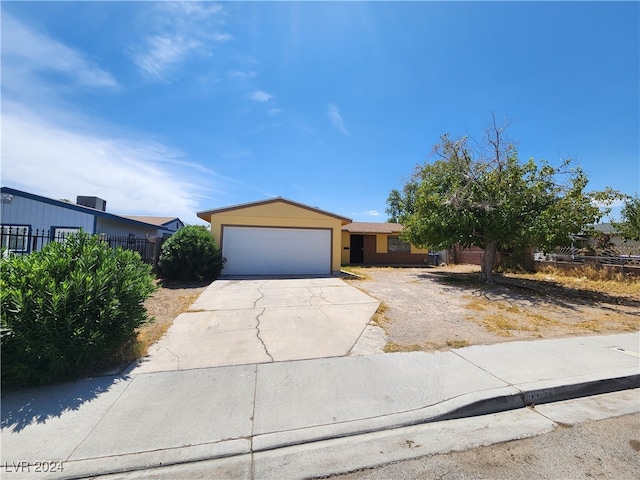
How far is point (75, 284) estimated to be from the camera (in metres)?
3.62

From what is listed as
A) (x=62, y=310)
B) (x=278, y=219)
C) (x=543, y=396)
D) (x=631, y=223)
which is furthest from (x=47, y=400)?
(x=631, y=223)

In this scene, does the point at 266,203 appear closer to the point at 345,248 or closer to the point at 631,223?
the point at 345,248

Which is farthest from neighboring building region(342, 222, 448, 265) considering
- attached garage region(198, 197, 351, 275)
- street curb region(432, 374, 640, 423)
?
street curb region(432, 374, 640, 423)

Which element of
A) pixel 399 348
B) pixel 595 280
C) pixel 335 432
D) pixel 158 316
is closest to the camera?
pixel 335 432

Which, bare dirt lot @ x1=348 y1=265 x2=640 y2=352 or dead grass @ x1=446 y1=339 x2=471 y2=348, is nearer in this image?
dead grass @ x1=446 y1=339 x2=471 y2=348

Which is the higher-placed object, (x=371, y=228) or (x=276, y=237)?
(x=371, y=228)

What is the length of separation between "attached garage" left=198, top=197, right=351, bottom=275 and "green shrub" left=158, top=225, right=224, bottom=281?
161cm

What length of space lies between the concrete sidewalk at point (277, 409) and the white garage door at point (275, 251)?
33.9 feet

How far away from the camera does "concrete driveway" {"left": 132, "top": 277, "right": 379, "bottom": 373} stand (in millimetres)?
4461

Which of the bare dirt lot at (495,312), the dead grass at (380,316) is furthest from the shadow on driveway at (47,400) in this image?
the dead grass at (380,316)

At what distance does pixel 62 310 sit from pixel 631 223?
979 inches

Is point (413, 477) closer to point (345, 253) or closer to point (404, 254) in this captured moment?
→ point (345, 253)

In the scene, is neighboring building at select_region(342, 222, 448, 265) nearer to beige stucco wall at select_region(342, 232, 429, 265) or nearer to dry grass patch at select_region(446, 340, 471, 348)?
beige stucco wall at select_region(342, 232, 429, 265)

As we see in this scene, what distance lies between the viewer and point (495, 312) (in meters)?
7.75
